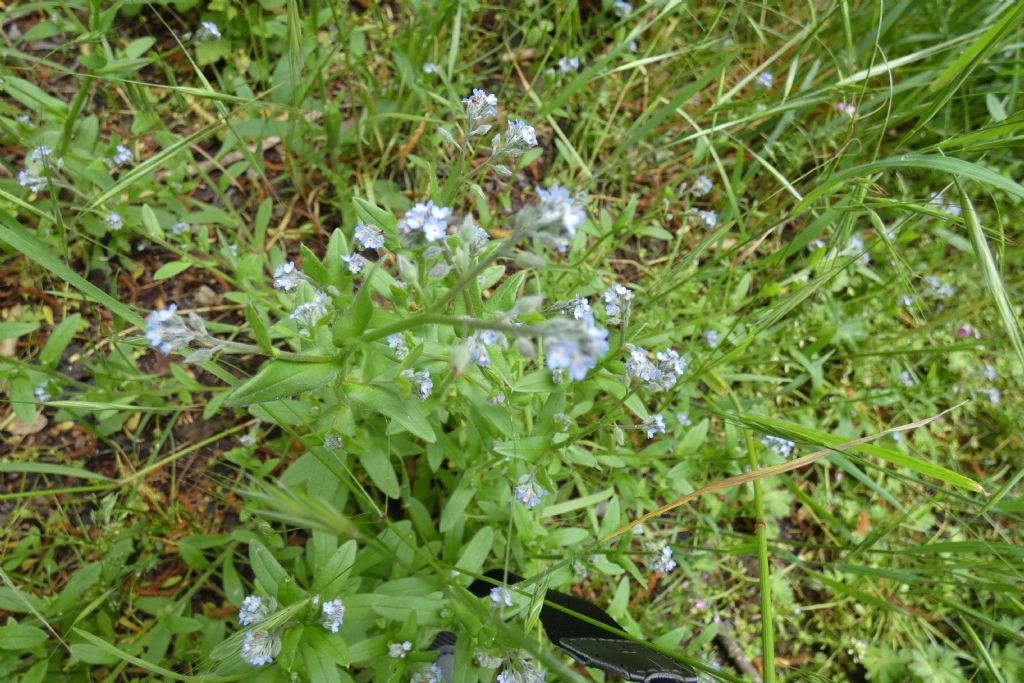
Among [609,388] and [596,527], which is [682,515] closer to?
[596,527]

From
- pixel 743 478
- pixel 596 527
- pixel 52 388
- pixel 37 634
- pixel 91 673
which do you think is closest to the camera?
→ pixel 743 478

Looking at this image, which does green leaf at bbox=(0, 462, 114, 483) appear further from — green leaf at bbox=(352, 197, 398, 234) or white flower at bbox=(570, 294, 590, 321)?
white flower at bbox=(570, 294, 590, 321)

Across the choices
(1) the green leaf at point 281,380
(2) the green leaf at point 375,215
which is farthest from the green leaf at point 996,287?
(1) the green leaf at point 281,380

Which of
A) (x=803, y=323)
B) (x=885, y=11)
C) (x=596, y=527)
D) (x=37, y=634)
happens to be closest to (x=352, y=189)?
(x=596, y=527)

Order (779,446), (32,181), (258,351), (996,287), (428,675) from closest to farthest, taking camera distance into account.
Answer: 1. (258,351)
2. (996,287)
3. (428,675)
4. (32,181)
5. (779,446)

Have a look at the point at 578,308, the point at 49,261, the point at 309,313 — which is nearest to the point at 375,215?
the point at 309,313

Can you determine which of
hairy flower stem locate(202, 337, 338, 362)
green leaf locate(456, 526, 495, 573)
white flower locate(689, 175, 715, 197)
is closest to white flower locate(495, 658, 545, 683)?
green leaf locate(456, 526, 495, 573)

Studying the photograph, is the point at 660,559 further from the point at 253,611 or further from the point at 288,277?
the point at 288,277

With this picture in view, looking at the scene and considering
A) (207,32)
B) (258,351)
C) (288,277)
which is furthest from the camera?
(207,32)
